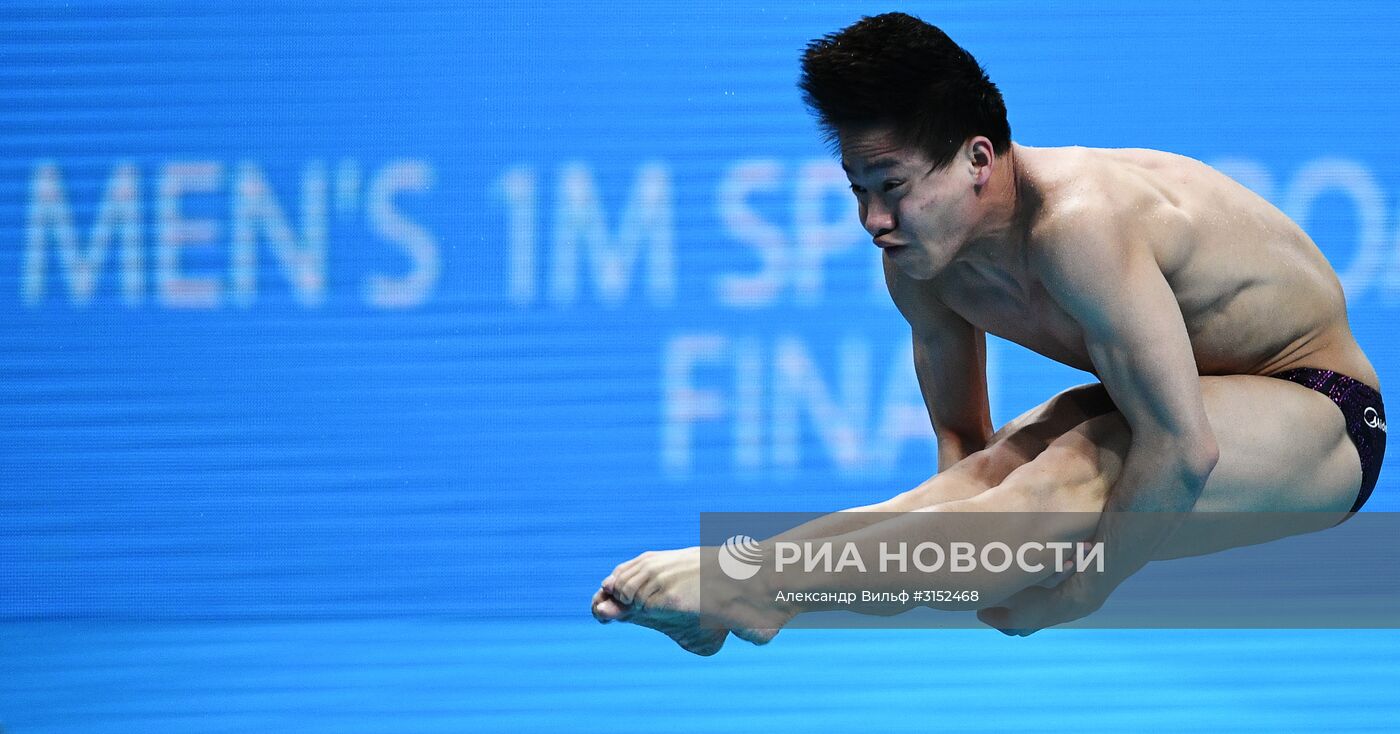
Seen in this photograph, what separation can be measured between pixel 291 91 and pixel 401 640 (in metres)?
1.78

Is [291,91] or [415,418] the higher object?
[291,91]

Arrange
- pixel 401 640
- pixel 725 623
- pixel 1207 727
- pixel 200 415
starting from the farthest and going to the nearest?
pixel 200 415 < pixel 401 640 < pixel 1207 727 < pixel 725 623

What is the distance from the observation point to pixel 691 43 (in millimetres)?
4770

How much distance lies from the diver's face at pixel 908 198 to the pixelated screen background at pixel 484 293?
7.97 feet

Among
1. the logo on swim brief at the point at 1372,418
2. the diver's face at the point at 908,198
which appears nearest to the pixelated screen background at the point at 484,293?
the logo on swim brief at the point at 1372,418

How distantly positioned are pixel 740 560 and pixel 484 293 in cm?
280

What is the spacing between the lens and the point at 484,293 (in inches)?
189

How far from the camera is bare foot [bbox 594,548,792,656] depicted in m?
2.07

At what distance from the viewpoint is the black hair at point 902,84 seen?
2.09m

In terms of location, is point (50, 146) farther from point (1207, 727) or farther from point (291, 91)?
point (1207, 727)

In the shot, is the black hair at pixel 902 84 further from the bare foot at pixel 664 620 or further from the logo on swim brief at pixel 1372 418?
the logo on swim brief at pixel 1372 418

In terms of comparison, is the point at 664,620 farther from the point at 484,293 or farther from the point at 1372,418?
the point at 484,293

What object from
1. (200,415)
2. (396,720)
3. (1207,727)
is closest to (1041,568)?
(1207,727)

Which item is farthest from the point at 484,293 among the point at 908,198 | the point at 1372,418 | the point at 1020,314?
the point at 1372,418
